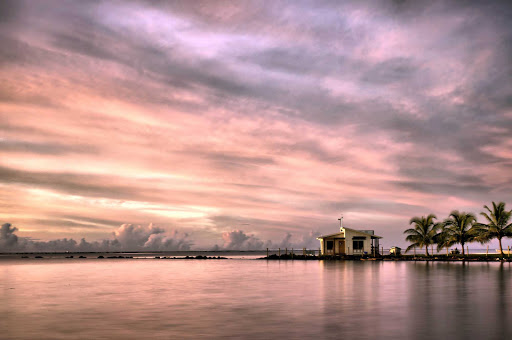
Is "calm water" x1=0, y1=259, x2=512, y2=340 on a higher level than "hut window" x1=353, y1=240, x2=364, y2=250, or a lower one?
lower

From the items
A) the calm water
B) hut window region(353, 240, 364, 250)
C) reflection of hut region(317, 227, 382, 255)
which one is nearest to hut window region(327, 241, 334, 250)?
reflection of hut region(317, 227, 382, 255)

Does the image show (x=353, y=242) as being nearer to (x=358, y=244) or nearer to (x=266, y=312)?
(x=358, y=244)

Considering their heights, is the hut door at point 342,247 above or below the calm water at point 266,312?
above

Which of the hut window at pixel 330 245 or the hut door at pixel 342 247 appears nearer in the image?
the hut door at pixel 342 247

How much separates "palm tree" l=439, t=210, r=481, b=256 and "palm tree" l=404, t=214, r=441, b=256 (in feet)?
5.97

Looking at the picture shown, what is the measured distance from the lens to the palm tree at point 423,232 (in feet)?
246

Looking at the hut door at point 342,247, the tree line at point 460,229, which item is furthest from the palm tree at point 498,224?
the hut door at point 342,247

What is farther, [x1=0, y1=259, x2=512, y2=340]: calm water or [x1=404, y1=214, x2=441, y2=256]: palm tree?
[x1=404, y1=214, x2=441, y2=256]: palm tree

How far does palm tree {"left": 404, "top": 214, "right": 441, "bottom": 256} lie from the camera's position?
75.1m

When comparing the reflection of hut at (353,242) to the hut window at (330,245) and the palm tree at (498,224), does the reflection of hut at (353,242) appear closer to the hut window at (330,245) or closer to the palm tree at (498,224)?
the hut window at (330,245)

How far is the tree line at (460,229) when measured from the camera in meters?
68.1

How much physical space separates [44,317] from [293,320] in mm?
12063

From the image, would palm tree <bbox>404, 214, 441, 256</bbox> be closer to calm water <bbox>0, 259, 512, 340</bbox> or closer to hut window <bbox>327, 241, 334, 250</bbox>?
hut window <bbox>327, 241, 334, 250</bbox>

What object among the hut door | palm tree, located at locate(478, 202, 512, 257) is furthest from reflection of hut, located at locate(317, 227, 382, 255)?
palm tree, located at locate(478, 202, 512, 257)
